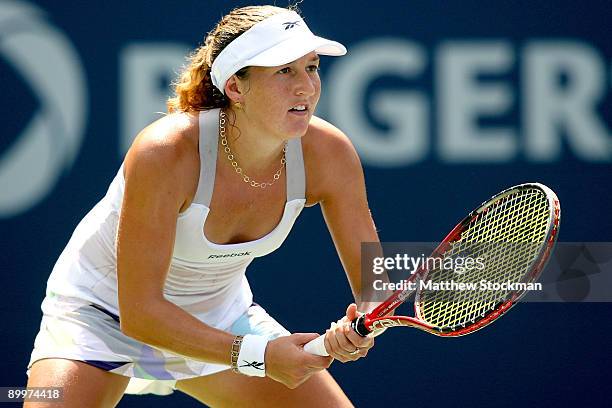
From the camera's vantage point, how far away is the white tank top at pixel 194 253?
317 cm

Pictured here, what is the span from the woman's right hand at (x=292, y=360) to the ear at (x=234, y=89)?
633 millimetres

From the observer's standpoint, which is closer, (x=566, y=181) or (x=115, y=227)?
(x=115, y=227)

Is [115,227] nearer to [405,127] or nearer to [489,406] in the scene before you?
[405,127]

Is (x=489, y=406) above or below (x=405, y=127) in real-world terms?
below

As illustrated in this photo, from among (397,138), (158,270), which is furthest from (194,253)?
(397,138)

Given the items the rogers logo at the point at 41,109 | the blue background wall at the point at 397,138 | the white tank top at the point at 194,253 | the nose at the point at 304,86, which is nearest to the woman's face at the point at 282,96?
the nose at the point at 304,86

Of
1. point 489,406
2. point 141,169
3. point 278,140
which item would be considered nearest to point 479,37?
point 489,406

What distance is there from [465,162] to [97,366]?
6.40 feet

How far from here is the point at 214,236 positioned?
10.7 ft

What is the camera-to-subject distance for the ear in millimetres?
3143

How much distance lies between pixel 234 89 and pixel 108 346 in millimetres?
785

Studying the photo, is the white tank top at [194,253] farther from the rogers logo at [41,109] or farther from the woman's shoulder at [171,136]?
the rogers logo at [41,109]

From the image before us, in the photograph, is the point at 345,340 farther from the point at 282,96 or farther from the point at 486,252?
the point at 282,96

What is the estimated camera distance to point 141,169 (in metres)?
3.02
